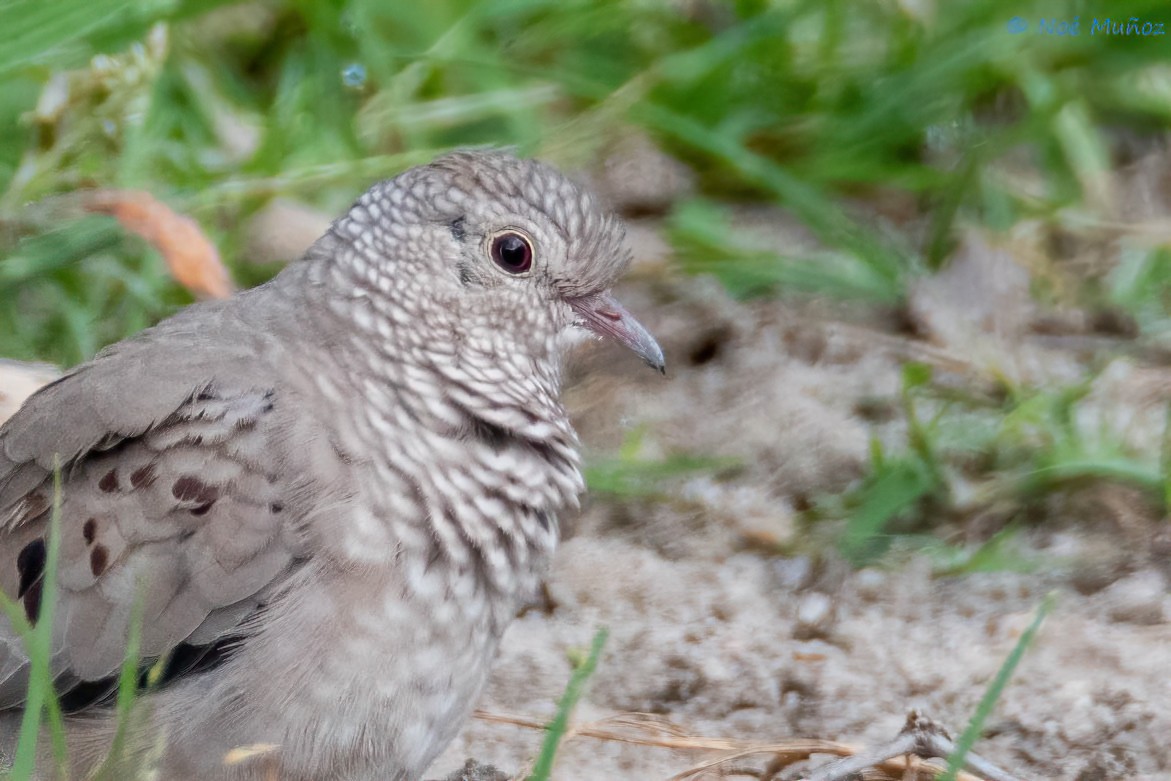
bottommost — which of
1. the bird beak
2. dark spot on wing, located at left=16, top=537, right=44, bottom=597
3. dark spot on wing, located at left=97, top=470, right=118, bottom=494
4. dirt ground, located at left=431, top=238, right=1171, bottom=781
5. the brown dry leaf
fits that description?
dirt ground, located at left=431, top=238, right=1171, bottom=781

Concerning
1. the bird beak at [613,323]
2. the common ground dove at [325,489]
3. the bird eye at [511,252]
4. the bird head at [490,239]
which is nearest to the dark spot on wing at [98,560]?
the common ground dove at [325,489]

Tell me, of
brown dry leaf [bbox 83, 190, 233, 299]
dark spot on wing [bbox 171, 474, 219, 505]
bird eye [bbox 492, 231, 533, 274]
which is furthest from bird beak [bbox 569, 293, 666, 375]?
brown dry leaf [bbox 83, 190, 233, 299]

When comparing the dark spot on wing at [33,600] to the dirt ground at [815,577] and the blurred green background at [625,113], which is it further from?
the blurred green background at [625,113]

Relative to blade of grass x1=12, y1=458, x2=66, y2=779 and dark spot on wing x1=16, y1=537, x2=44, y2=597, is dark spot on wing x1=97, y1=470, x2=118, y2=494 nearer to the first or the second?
dark spot on wing x1=16, y1=537, x2=44, y2=597

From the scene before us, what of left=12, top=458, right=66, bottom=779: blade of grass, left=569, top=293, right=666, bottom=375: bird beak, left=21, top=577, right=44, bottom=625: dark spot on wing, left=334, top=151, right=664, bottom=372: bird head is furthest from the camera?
left=569, top=293, right=666, bottom=375: bird beak

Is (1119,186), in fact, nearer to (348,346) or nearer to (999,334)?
(999,334)

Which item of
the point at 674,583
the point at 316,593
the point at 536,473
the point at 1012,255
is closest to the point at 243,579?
the point at 316,593

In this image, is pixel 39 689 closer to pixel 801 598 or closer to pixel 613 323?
pixel 613 323

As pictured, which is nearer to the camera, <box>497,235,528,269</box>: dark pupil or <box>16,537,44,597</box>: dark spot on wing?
<box>16,537,44,597</box>: dark spot on wing
